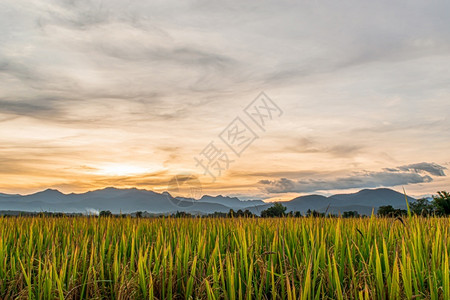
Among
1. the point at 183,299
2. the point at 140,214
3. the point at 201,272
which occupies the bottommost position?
the point at 183,299

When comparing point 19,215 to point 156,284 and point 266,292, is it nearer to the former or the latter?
point 156,284

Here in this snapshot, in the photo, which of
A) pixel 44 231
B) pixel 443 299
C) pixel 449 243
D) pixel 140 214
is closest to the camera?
pixel 443 299

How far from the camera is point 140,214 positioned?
11070mm

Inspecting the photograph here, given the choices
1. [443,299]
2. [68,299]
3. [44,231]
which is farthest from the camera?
[44,231]

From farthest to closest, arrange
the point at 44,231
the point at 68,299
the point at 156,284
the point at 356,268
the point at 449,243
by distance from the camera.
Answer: the point at 44,231 → the point at 449,243 → the point at 356,268 → the point at 156,284 → the point at 68,299

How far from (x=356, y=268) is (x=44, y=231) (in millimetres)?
5662

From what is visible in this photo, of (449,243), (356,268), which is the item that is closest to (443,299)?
(356,268)

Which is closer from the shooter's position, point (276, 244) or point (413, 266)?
point (413, 266)

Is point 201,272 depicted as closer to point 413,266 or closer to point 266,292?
point 266,292

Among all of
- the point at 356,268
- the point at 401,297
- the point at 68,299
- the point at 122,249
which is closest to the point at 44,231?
the point at 122,249

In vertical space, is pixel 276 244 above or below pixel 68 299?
above

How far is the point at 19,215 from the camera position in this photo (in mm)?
11430

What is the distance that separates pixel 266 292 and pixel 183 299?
0.90 m

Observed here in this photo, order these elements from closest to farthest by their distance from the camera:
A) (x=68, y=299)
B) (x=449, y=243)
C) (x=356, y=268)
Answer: (x=68, y=299)
(x=356, y=268)
(x=449, y=243)
